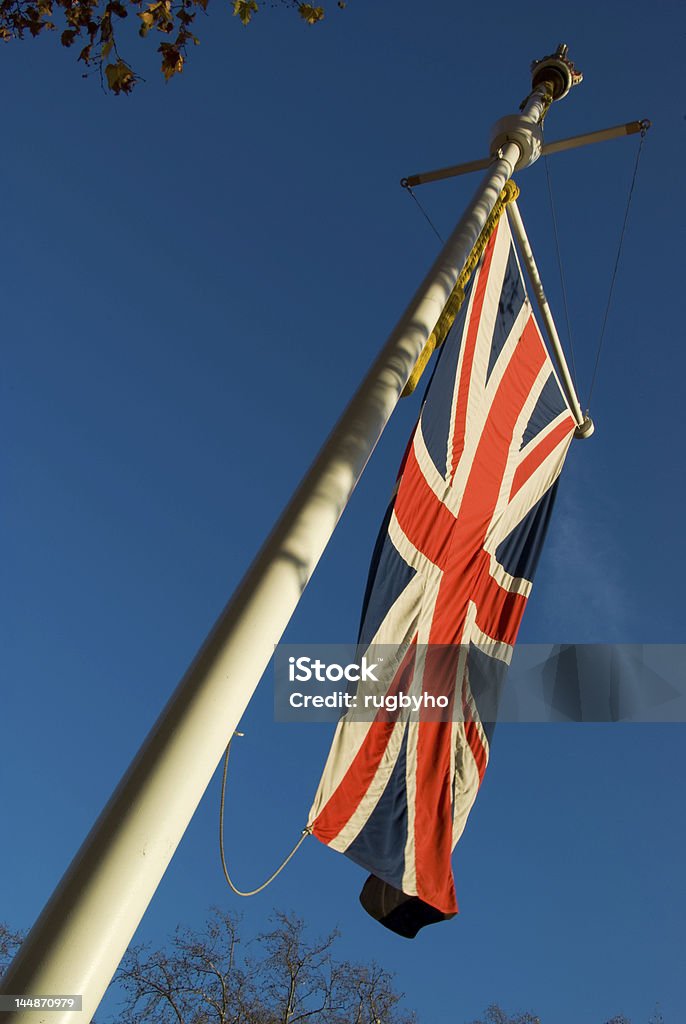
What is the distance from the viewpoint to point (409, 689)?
4605 millimetres

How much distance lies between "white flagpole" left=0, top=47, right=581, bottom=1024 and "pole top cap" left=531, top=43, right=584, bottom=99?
636cm

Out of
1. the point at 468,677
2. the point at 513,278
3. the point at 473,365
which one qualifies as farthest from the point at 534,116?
the point at 468,677

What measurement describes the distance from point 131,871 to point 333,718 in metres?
2.14

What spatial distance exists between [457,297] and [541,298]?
2.52m

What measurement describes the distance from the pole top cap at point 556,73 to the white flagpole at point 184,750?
6.36 metres

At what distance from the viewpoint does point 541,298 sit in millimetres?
7941

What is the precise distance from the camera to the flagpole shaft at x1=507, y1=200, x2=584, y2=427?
7.30 metres

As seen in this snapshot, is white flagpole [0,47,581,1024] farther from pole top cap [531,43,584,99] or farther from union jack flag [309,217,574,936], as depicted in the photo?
pole top cap [531,43,584,99]

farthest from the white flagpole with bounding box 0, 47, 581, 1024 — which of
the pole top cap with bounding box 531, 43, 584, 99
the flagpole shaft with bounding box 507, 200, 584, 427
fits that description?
the pole top cap with bounding box 531, 43, 584, 99

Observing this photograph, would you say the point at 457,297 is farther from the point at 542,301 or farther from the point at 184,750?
the point at 184,750

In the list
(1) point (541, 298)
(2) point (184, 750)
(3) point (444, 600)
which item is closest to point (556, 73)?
(1) point (541, 298)

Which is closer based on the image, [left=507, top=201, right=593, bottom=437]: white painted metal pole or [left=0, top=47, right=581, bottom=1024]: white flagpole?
[left=0, top=47, right=581, bottom=1024]: white flagpole

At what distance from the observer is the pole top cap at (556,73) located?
9172 millimetres

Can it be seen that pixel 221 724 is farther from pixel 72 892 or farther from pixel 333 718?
pixel 333 718
